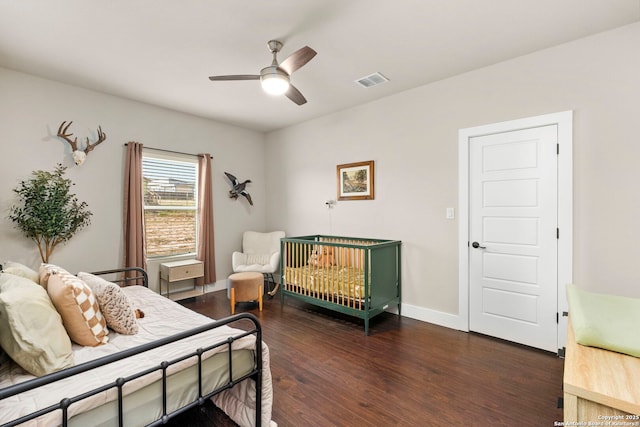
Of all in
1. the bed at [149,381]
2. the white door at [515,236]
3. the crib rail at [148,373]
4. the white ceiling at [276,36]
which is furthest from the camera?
the white door at [515,236]

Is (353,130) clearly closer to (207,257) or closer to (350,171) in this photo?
(350,171)

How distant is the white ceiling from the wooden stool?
7.72 feet

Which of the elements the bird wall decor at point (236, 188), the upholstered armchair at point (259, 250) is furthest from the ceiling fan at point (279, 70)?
the upholstered armchair at point (259, 250)

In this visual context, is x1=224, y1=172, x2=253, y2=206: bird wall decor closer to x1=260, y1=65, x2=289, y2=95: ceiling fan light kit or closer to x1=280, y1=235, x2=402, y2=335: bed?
x1=280, y1=235, x2=402, y2=335: bed

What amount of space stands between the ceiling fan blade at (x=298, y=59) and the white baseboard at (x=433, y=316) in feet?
9.38

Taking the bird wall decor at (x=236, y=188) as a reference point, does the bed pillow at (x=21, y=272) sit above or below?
below

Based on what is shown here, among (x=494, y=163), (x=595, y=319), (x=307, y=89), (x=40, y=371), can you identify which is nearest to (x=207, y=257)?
(x=307, y=89)

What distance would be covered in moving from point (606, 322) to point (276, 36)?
2761 mm

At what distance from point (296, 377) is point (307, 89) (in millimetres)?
2979

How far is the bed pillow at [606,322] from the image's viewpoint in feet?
3.64

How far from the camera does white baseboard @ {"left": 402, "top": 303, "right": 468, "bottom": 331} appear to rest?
120 inches

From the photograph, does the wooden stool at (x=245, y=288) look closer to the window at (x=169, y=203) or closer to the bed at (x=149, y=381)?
the window at (x=169, y=203)

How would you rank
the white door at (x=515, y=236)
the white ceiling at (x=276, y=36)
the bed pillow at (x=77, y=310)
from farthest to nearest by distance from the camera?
1. the white door at (x=515, y=236)
2. the white ceiling at (x=276, y=36)
3. the bed pillow at (x=77, y=310)

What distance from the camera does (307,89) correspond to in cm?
335
